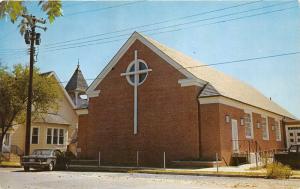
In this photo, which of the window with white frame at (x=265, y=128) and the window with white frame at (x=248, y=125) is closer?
the window with white frame at (x=248, y=125)

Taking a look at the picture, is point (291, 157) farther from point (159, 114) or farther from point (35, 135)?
point (35, 135)

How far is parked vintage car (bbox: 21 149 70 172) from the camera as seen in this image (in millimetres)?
22141

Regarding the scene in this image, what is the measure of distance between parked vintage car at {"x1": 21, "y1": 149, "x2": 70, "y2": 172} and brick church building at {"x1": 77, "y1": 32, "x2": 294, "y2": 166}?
553cm

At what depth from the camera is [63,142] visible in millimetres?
A: 42250

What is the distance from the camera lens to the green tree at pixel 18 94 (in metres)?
31.0

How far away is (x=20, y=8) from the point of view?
11.2ft

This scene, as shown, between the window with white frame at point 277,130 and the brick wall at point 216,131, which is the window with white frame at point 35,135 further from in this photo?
the window with white frame at point 277,130

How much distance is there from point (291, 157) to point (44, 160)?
50.1 ft

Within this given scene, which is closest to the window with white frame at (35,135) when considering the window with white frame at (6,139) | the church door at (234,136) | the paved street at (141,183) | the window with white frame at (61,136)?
the window with white frame at (6,139)

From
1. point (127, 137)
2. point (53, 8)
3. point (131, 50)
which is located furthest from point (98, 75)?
point (53, 8)

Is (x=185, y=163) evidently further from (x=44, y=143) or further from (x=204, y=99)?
(x=44, y=143)

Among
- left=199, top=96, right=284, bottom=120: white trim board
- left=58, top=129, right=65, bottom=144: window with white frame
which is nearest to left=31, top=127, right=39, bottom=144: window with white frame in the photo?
left=58, top=129, right=65, bottom=144: window with white frame

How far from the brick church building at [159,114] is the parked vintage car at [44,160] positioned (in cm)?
553

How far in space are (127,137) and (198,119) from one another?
6261mm
